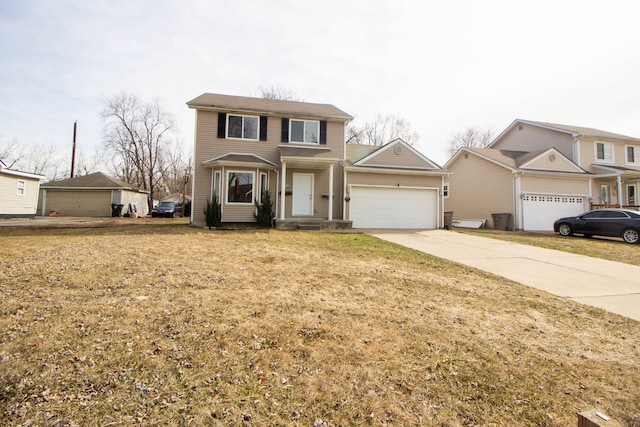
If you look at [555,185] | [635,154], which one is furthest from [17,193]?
[635,154]

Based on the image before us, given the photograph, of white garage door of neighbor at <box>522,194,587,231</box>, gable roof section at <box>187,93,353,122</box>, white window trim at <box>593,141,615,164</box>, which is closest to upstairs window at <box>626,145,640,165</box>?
white window trim at <box>593,141,615,164</box>

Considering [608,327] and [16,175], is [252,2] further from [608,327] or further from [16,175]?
[16,175]

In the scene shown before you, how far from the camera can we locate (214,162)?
13148 mm

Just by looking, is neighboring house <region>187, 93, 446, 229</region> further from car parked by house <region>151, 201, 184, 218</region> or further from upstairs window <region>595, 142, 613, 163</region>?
upstairs window <region>595, 142, 613, 163</region>

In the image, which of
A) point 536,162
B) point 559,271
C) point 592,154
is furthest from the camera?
point 592,154

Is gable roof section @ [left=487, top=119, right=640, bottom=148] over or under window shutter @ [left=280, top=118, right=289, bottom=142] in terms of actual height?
over

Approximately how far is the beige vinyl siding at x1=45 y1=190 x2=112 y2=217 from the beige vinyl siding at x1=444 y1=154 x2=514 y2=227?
2680 centimetres

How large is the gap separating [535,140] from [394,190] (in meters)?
12.8

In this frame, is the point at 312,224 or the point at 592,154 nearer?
the point at 312,224

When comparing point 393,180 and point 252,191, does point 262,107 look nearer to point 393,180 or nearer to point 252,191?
point 252,191

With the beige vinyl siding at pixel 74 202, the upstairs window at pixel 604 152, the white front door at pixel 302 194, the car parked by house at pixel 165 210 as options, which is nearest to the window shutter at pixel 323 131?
the white front door at pixel 302 194

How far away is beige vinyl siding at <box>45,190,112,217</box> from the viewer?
24484 millimetres

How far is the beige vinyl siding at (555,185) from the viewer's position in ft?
53.9

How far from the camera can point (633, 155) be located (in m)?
20.0
